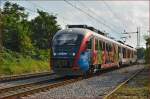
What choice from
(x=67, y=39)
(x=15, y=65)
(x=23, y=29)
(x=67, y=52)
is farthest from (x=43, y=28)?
(x=67, y=52)

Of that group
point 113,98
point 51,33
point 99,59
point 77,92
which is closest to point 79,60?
point 99,59

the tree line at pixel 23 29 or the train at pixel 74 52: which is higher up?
the tree line at pixel 23 29

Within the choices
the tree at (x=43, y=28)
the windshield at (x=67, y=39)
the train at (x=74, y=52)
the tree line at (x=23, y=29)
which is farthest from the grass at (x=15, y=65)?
the tree at (x=43, y=28)

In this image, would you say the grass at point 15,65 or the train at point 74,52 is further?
the grass at point 15,65

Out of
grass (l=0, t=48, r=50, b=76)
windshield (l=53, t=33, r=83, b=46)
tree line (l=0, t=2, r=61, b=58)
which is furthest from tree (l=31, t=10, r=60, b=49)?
windshield (l=53, t=33, r=83, b=46)

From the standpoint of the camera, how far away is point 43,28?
77.2 m

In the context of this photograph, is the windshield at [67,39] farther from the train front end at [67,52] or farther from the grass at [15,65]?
the grass at [15,65]

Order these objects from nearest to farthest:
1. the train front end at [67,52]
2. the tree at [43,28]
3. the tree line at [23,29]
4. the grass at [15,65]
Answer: the train front end at [67,52] < the grass at [15,65] < the tree line at [23,29] < the tree at [43,28]

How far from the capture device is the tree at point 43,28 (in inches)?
2909

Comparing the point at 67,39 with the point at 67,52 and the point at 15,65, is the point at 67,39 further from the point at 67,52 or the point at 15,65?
the point at 15,65

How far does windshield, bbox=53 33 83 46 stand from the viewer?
89.7 feet

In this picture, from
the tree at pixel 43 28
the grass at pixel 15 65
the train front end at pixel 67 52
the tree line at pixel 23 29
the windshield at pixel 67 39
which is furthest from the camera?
the tree at pixel 43 28

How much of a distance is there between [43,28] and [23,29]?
933 inches

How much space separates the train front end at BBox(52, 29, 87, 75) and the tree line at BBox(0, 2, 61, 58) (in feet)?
53.2
